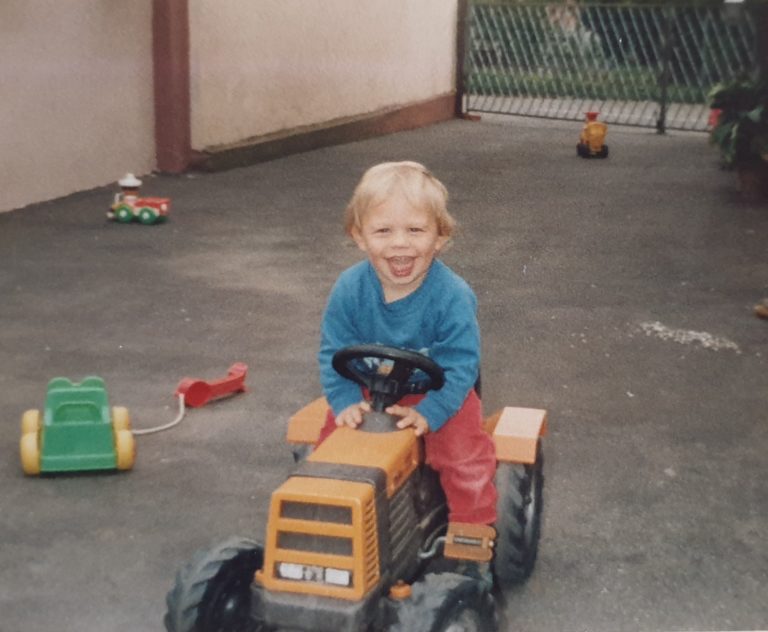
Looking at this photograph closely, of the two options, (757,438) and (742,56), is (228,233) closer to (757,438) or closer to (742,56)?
(757,438)

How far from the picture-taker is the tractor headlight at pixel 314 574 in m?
2.24

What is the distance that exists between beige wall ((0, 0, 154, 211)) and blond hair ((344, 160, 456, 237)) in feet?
19.3

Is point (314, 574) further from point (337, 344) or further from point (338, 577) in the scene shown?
point (337, 344)

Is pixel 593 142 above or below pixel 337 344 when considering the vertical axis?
below

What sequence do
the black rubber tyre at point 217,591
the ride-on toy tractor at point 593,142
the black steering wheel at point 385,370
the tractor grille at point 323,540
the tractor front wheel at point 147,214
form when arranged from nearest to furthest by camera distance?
the tractor grille at point 323,540
the black rubber tyre at point 217,591
the black steering wheel at point 385,370
the tractor front wheel at point 147,214
the ride-on toy tractor at point 593,142

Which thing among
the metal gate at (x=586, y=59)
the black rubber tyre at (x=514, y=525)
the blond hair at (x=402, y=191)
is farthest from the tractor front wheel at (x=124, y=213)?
the metal gate at (x=586, y=59)

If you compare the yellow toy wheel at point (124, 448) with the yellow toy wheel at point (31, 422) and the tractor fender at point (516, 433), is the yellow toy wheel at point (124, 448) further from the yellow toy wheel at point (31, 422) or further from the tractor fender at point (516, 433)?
the tractor fender at point (516, 433)

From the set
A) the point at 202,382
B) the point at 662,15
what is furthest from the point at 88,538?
the point at 662,15

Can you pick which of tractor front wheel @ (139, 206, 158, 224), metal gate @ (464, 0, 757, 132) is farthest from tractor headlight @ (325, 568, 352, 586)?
metal gate @ (464, 0, 757, 132)

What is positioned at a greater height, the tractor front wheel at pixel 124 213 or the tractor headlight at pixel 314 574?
the tractor headlight at pixel 314 574

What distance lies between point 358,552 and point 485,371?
2563 millimetres

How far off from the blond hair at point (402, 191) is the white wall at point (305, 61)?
25.3 feet

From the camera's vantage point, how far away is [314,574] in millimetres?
2250

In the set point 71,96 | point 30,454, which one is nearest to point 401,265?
point 30,454
